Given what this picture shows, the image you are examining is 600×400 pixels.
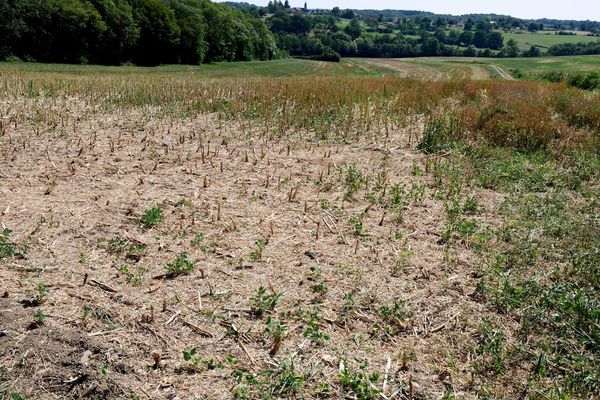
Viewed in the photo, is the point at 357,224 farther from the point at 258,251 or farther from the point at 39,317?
the point at 39,317

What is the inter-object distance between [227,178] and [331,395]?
5.25 m

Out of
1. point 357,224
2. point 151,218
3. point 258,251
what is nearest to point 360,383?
point 258,251

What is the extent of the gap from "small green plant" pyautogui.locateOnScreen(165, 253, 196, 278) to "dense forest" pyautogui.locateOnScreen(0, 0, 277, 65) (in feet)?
166

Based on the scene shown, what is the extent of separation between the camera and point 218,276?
5188mm

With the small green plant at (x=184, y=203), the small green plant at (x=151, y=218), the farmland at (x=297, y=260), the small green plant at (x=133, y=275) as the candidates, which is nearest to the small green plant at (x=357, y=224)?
the farmland at (x=297, y=260)

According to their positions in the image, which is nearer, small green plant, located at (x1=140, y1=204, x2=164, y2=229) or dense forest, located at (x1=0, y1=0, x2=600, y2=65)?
small green plant, located at (x1=140, y1=204, x2=164, y2=229)

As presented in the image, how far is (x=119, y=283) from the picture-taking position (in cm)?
494

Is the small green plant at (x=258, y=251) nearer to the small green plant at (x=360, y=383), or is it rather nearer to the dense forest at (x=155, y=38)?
the small green plant at (x=360, y=383)

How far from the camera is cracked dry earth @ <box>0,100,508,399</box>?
3.77 m

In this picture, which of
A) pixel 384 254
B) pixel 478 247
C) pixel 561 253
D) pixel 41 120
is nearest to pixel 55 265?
pixel 384 254

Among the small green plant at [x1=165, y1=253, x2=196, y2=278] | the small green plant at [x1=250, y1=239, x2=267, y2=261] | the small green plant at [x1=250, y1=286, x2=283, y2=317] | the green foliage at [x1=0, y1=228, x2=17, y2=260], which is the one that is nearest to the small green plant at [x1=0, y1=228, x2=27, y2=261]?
the green foliage at [x1=0, y1=228, x2=17, y2=260]

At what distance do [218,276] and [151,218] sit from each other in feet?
5.42

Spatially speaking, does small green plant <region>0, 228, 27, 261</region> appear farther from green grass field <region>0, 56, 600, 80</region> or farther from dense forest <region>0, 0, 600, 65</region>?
dense forest <region>0, 0, 600, 65</region>

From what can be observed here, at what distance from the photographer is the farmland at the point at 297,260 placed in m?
3.78
